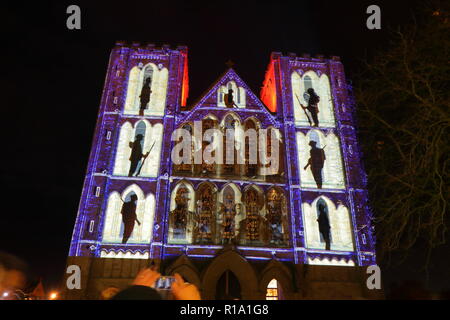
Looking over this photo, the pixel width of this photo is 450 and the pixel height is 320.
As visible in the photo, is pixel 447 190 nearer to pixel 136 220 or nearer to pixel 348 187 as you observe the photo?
pixel 348 187

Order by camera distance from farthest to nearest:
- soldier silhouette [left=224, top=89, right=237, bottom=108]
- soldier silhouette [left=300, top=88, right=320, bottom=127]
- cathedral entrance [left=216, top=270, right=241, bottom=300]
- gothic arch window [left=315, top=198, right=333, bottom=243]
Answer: soldier silhouette [left=224, top=89, right=237, bottom=108]
soldier silhouette [left=300, top=88, right=320, bottom=127]
gothic arch window [left=315, top=198, right=333, bottom=243]
cathedral entrance [left=216, top=270, right=241, bottom=300]

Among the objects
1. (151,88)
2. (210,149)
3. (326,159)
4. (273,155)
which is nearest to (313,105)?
(326,159)

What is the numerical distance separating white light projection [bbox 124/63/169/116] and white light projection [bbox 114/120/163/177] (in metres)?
1.01

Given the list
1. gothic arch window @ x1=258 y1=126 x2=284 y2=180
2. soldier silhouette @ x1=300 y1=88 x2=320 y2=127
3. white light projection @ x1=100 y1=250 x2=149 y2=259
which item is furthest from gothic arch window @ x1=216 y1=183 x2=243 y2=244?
soldier silhouette @ x1=300 y1=88 x2=320 y2=127

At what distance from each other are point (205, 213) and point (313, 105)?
985 cm

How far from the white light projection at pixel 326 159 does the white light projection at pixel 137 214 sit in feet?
28.4

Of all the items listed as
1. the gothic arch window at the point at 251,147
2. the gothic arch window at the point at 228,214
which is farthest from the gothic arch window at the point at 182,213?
the gothic arch window at the point at 251,147

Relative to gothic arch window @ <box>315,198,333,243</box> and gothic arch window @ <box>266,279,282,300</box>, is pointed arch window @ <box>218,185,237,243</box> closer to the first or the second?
gothic arch window @ <box>266,279,282,300</box>

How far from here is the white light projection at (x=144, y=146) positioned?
20.9m

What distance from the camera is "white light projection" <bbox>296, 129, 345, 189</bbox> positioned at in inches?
Answer: 842

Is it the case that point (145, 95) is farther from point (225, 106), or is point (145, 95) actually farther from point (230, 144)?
point (230, 144)

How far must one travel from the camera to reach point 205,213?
20.0 metres

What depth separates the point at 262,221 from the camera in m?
19.9

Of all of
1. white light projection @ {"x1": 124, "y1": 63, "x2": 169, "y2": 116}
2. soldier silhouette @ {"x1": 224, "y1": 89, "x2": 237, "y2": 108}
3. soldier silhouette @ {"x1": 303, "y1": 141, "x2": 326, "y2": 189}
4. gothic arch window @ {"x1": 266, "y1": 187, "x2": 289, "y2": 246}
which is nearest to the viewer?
gothic arch window @ {"x1": 266, "y1": 187, "x2": 289, "y2": 246}
